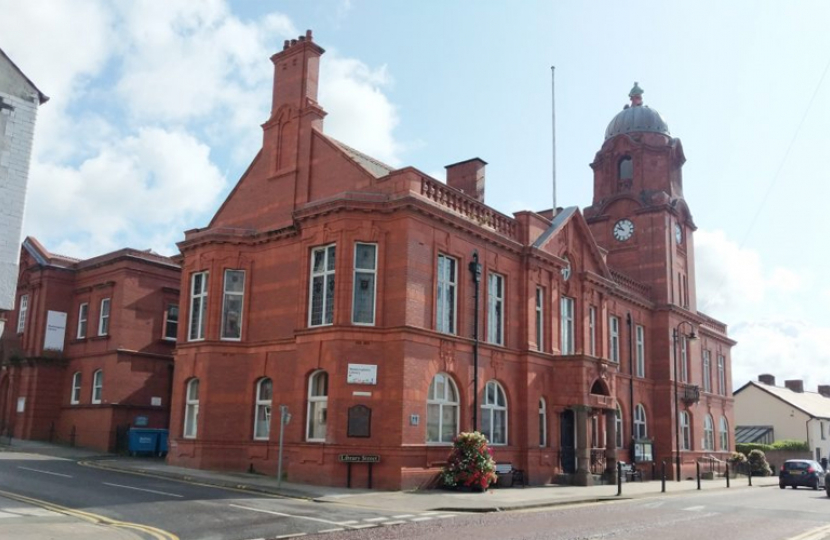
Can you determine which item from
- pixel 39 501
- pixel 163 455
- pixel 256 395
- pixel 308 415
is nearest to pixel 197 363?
pixel 256 395

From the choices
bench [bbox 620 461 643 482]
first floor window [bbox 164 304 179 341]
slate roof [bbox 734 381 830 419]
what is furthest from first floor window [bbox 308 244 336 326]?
slate roof [bbox 734 381 830 419]

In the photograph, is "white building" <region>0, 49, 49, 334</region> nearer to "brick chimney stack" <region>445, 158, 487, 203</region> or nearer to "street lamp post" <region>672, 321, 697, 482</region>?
"brick chimney stack" <region>445, 158, 487, 203</region>

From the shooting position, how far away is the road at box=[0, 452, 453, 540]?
13586 mm

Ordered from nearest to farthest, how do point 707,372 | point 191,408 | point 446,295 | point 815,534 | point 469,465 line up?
point 815,534 < point 469,465 < point 446,295 < point 191,408 < point 707,372

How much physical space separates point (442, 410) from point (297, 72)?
14049mm

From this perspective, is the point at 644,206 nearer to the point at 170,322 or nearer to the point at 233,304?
the point at 233,304

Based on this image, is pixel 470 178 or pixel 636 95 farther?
pixel 636 95

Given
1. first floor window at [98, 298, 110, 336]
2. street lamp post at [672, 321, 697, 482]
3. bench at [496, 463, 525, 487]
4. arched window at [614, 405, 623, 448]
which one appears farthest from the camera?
street lamp post at [672, 321, 697, 482]

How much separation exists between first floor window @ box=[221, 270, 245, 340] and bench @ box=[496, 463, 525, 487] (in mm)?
10612

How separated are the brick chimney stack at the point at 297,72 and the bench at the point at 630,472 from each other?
840 inches

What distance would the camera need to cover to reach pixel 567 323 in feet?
110

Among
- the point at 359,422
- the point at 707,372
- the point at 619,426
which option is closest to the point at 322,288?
the point at 359,422

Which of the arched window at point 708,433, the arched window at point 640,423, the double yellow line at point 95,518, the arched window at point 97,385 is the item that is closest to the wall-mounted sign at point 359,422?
the double yellow line at point 95,518

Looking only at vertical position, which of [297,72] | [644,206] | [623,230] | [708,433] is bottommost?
[708,433]
